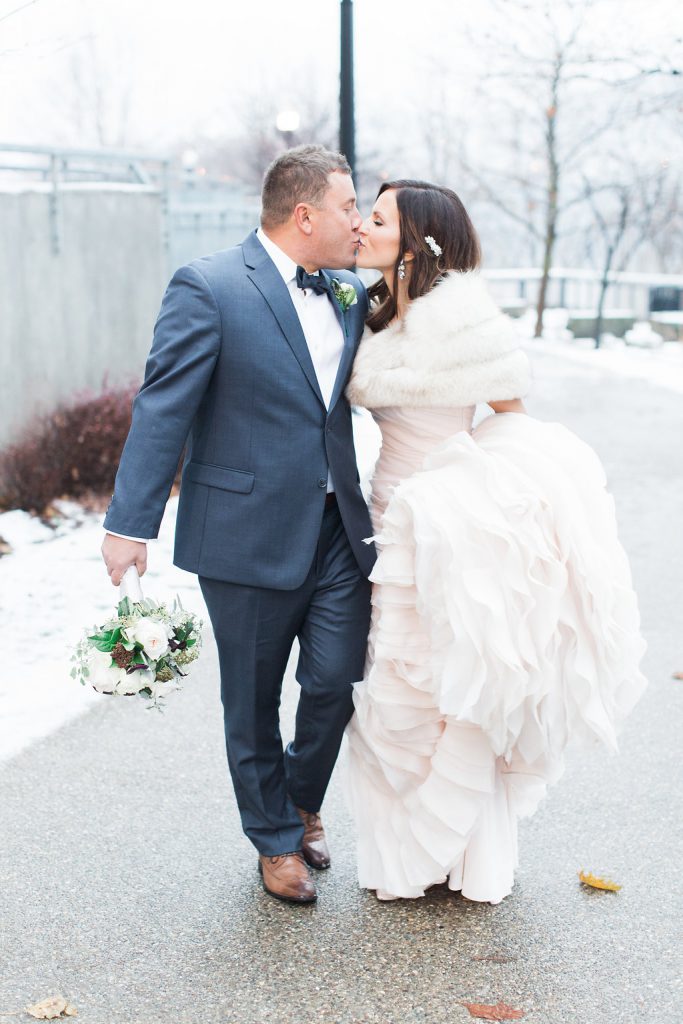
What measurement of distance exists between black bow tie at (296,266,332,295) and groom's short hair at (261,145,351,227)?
6.6 inches

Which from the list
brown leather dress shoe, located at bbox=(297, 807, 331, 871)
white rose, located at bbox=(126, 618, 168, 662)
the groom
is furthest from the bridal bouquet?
brown leather dress shoe, located at bbox=(297, 807, 331, 871)

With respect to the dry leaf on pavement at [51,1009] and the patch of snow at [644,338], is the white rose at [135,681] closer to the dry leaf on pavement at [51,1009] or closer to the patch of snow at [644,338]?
the dry leaf on pavement at [51,1009]

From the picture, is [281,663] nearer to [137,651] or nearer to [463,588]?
[137,651]

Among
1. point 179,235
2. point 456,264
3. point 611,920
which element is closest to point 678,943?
point 611,920

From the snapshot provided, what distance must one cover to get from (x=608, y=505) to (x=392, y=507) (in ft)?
2.12

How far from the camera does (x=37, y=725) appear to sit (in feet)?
16.5

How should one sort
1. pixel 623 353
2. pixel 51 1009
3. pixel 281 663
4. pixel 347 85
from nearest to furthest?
pixel 51 1009 < pixel 281 663 < pixel 347 85 < pixel 623 353

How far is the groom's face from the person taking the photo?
3.43m

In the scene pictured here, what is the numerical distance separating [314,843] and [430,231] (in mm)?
2004

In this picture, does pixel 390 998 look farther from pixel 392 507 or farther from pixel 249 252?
pixel 249 252

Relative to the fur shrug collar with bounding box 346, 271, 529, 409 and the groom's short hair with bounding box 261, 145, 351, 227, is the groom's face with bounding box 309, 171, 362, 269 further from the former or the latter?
the fur shrug collar with bounding box 346, 271, 529, 409

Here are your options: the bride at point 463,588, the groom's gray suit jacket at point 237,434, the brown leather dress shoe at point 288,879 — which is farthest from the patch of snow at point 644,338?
the brown leather dress shoe at point 288,879

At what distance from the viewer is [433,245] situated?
11.5ft

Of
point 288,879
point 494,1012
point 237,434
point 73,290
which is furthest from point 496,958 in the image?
point 73,290
